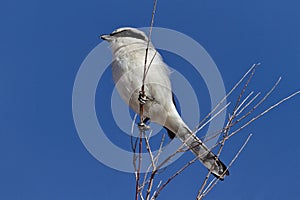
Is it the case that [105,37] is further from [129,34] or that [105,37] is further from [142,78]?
[142,78]

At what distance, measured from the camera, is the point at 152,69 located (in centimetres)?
445

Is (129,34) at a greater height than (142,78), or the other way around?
(129,34)

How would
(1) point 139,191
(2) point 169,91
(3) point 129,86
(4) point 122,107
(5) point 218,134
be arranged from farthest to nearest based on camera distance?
(2) point 169,91 < (3) point 129,86 < (4) point 122,107 < (5) point 218,134 < (1) point 139,191

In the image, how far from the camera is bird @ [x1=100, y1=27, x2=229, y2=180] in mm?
4277

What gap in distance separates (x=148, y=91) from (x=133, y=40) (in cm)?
A: 57

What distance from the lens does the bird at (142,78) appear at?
428 centimetres

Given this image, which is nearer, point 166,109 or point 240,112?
point 240,112

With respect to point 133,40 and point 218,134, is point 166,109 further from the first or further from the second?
point 218,134

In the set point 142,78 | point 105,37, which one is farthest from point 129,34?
point 142,78

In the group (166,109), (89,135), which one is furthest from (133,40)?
(89,135)

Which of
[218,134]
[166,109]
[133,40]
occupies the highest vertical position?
[133,40]

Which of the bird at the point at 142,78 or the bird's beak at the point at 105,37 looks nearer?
the bird at the point at 142,78

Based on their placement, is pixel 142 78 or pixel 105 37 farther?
pixel 105 37

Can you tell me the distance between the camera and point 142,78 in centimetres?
418
